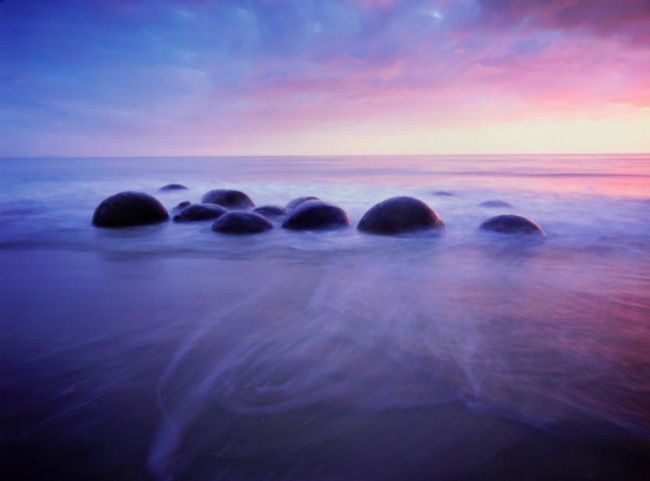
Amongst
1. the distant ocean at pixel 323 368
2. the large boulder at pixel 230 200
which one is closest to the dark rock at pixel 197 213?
the large boulder at pixel 230 200

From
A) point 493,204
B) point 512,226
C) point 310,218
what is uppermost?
point 310,218

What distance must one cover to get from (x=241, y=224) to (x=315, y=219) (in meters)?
1.20

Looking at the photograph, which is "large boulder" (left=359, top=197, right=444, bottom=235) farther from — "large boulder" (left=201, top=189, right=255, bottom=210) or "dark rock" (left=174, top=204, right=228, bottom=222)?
"large boulder" (left=201, top=189, right=255, bottom=210)

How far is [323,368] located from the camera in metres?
2.19

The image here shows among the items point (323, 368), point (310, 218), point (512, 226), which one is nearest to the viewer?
point (323, 368)

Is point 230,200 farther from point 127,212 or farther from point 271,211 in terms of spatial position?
point 127,212

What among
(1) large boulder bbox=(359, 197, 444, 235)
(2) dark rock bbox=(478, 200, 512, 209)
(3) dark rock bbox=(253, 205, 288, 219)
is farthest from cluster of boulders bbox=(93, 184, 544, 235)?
(2) dark rock bbox=(478, 200, 512, 209)

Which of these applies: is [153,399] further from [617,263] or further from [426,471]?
[617,263]

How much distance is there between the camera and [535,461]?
4.99ft

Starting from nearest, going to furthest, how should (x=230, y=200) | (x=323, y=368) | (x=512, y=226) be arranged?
1. (x=323, y=368)
2. (x=512, y=226)
3. (x=230, y=200)

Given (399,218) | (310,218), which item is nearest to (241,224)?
(310,218)

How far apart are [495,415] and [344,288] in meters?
2.06

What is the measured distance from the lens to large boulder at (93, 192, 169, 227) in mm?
6707

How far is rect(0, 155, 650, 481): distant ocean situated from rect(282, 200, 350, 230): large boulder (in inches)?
64.2
